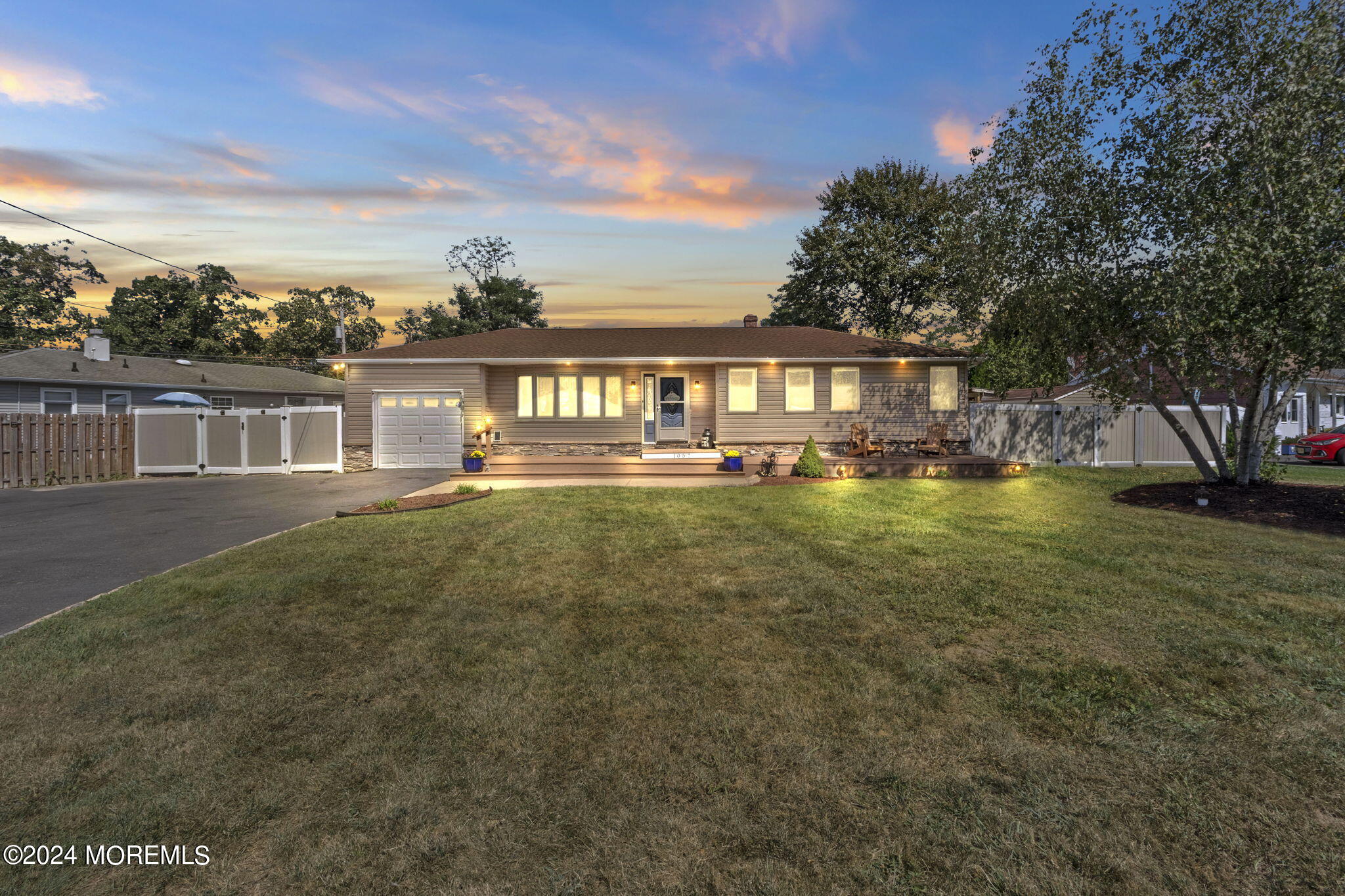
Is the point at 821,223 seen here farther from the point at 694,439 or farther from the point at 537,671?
the point at 537,671

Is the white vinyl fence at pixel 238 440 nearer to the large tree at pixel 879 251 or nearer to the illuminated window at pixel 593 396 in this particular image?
the illuminated window at pixel 593 396

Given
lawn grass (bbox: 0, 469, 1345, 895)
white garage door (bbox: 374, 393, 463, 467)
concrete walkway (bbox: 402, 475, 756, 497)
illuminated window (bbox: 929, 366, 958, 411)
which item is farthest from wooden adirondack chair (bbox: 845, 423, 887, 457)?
white garage door (bbox: 374, 393, 463, 467)

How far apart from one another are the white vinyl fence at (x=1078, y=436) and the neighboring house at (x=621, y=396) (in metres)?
1.42

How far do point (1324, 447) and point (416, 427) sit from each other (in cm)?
2993

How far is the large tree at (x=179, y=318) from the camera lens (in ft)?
131

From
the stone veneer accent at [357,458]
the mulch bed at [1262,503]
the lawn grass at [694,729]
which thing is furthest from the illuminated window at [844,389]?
the stone veneer accent at [357,458]

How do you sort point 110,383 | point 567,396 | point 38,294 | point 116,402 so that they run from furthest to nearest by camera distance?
point 38,294 < point 116,402 < point 110,383 < point 567,396

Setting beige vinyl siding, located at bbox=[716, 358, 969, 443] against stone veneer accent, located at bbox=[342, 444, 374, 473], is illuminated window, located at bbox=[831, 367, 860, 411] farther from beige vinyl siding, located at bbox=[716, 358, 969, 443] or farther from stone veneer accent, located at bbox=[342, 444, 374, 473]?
stone veneer accent, located at bbox=[342, 444, 374, 473]

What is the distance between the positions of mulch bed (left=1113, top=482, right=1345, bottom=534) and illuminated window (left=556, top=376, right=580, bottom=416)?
13.7 meters

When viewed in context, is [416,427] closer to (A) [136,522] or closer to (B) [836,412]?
(A) [136,522]

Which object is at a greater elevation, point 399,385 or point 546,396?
point 399,385

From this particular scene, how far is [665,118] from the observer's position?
16641 mm

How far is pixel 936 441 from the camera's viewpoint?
59.2ft

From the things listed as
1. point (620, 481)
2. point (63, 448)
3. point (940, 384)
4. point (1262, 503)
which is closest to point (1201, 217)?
point (1262, 503)
